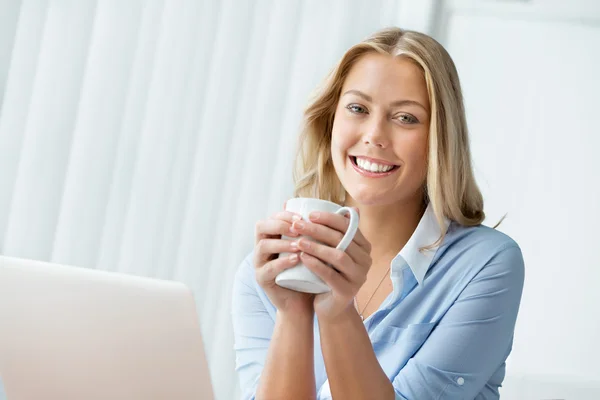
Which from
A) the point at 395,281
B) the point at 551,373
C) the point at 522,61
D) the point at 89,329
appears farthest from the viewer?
the point at 522,61

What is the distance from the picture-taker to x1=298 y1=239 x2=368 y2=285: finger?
46.9 inches

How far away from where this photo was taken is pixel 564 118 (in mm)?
2699

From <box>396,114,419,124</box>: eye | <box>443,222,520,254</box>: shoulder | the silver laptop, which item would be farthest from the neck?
the silver laptop

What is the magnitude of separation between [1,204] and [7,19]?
2.26 feet

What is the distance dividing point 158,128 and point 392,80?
1370 millimetres

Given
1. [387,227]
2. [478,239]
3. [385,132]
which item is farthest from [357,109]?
[478,239]

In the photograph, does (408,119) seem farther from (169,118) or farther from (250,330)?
(169,118)

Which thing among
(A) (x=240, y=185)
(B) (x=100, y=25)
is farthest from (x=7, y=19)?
(A) (x=240, y=185)

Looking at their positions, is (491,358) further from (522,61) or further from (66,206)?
(66,206)

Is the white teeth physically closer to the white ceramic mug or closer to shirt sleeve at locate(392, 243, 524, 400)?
shirt sleeve at locate(392, 243, 524, 400)

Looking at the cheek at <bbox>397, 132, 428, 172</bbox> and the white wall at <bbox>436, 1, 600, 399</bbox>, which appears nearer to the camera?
the cheek at <bbox>397, 132, 428, 172</bbox>

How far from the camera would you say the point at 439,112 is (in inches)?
67.8

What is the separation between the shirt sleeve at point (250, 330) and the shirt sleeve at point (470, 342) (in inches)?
13.7

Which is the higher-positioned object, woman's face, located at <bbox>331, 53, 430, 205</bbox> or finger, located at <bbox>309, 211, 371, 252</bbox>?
woman's face, located at <bbox>331, 53, 430, 205</bbox>
